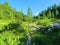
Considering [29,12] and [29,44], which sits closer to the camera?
[29,44]

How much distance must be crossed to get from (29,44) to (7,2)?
446 feet

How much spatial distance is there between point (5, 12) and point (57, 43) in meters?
100

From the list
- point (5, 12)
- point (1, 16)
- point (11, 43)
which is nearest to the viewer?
point (11, 43)

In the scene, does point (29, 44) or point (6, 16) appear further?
point (6, 16)

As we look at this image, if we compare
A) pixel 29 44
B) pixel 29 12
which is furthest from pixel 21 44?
pixel 29 12

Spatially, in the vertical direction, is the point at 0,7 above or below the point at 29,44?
above

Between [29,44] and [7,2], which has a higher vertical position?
[7,2]

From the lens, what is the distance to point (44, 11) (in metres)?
Result: 198

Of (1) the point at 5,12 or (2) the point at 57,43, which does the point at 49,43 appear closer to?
(2) the point at 57,43

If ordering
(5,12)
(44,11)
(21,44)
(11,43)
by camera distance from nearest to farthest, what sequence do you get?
(11,43) → (21,44) → (5,12) → (44,11)

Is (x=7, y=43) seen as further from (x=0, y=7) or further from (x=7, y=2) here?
(x=7, y=2)

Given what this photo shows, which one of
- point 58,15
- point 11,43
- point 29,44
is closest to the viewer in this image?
point 11,43

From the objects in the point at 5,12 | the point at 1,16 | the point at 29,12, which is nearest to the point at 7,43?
the point at 1,16

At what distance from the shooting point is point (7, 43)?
28.0 metres
